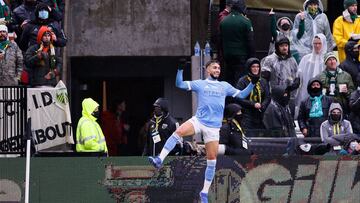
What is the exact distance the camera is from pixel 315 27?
87.1 feet

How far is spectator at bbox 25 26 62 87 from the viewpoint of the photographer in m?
24.2

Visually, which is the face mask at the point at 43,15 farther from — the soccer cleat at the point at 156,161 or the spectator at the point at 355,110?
the spectator at the point at 355,110

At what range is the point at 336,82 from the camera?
82.1 feet

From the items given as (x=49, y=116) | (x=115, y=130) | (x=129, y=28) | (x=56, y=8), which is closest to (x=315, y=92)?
(x=115, y=130)

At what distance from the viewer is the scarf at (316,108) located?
24.3 metres

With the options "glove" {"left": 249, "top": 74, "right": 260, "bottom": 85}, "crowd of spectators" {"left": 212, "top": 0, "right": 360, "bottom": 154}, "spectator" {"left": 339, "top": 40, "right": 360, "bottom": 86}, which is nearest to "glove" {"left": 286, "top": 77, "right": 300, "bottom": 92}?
"crowd of spectators" {"left": 212, "top": 0, "right": 360, "bottom": 154}

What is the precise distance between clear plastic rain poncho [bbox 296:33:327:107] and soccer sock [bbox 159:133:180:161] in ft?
13.9

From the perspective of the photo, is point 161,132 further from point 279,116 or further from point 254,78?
point 279,116

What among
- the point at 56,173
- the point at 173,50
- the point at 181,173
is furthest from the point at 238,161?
the point at 173,50

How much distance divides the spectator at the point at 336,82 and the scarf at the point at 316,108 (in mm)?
520

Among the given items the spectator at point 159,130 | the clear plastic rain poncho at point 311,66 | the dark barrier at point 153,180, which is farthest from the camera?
the clear plastic rain poncho at point 311,66

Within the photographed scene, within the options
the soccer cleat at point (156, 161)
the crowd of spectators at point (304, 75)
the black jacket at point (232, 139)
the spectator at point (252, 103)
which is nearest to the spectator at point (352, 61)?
the crowd of spectators at point (304, 75)

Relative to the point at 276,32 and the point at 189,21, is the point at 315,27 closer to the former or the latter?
the point at 276,32

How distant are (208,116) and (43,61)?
12.0ft
